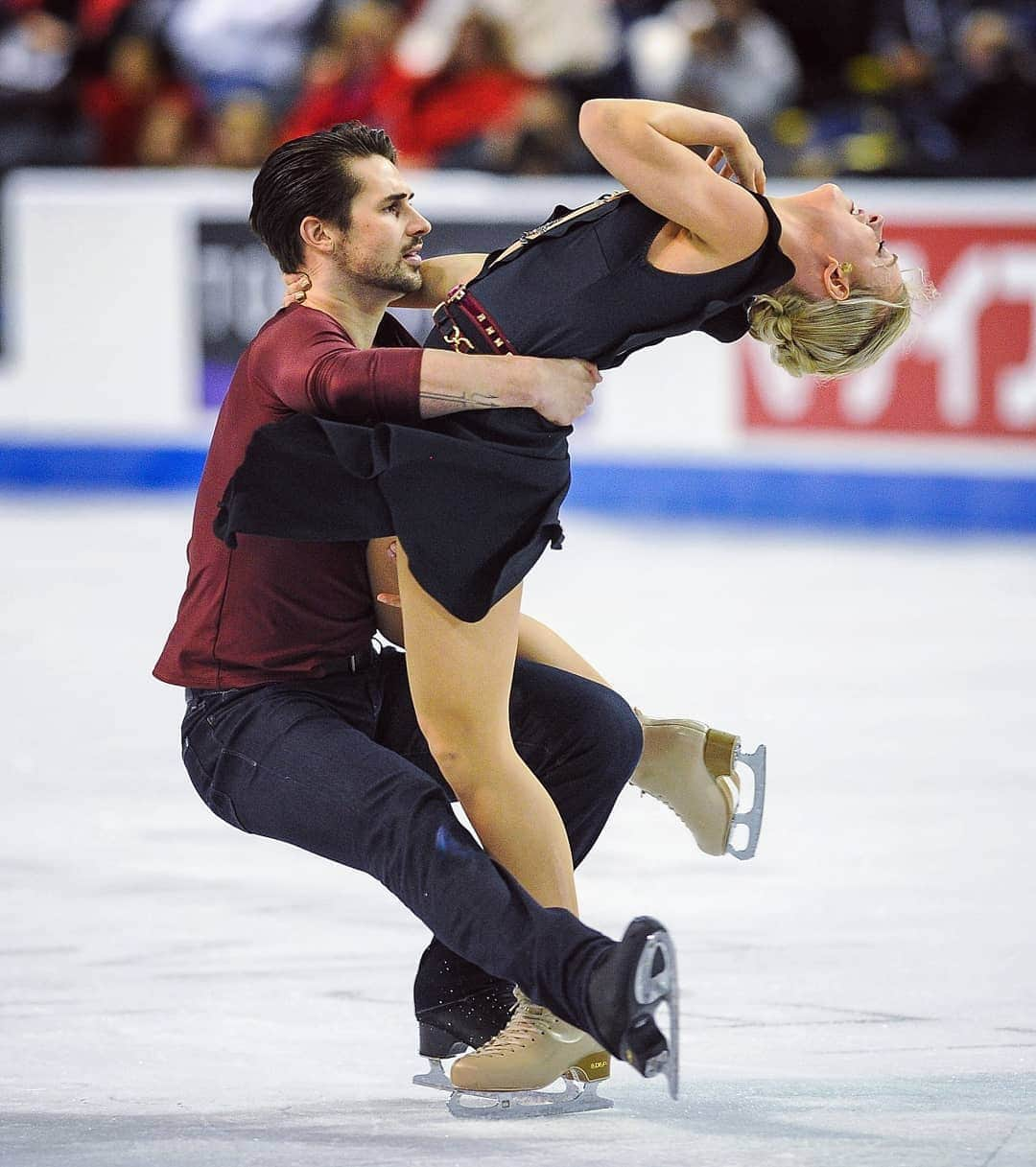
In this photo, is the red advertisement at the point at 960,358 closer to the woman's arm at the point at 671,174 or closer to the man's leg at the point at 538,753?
the man's leg at the point at 538,753

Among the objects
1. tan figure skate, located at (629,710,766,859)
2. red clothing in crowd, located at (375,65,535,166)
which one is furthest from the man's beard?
red clothing in crowd, located at (375,65,535,166)

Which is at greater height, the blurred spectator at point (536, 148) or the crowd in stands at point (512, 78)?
the crowd in stands at point (512, 78)

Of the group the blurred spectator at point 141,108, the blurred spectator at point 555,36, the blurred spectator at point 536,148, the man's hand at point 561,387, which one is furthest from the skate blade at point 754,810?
the blurred spectator at point 141,108

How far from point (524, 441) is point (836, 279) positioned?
1.51 feet

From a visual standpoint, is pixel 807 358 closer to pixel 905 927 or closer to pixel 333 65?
pixel 905 927

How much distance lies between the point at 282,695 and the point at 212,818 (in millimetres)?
1694

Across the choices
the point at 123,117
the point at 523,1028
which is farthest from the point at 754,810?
the point at 123,117

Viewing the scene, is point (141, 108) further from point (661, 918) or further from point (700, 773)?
point (700, 773)

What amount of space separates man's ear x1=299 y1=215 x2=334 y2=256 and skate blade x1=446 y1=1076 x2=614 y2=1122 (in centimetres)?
115

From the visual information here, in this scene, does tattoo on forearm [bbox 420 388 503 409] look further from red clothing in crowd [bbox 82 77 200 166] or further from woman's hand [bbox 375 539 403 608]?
red clothing in crowd [bbox 82 77 200 166]

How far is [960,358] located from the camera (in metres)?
7.99

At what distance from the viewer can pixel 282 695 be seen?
9.52ft

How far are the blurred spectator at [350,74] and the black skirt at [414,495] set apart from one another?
7250 millimetres

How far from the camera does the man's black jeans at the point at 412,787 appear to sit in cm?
266
